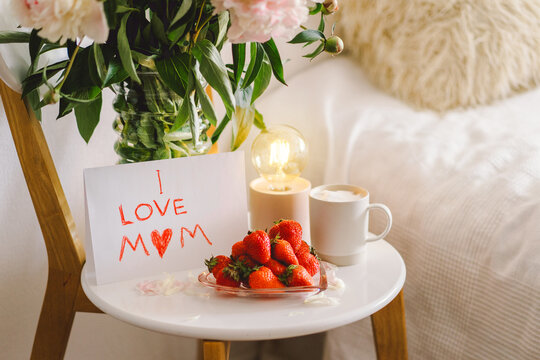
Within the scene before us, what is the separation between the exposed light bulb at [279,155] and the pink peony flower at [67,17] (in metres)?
0.38

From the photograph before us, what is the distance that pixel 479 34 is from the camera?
1.18 m

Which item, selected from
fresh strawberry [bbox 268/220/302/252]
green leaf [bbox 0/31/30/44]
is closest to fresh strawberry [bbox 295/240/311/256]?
fresh strawberry [bbox 268/220/302/252]

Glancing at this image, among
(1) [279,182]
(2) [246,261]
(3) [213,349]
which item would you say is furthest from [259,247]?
(1) [279,182]

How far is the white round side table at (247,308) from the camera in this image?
0.59 metres

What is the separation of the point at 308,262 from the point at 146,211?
9.0 inches

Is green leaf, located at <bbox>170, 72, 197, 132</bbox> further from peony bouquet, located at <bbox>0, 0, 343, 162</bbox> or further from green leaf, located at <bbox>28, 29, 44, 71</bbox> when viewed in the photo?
green leaf, located at <bbox>28, 29, 44, 71</bbox>

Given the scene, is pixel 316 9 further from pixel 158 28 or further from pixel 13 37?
pixel 13 37

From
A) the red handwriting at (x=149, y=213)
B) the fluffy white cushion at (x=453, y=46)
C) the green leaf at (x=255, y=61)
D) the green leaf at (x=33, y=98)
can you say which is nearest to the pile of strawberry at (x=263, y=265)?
the red handwriting at (x=149, y=213)

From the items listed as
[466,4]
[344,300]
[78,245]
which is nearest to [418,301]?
[344,300]

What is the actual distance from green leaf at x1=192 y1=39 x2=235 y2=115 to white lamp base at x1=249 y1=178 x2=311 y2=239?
0.69 feet

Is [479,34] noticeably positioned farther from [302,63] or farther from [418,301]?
[418,301]

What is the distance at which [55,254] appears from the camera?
760mm

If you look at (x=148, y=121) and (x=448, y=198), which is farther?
(x=448, y=198)

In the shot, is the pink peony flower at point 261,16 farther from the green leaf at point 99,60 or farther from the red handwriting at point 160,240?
the red handwriting at point 160,240
